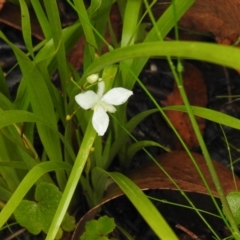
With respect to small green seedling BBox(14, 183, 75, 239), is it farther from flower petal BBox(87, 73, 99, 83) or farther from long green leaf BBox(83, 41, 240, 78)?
long green leaf BBox(83, 41, 240, 78)

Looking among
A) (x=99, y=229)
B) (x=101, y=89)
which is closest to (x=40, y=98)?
(x=101, y=89)

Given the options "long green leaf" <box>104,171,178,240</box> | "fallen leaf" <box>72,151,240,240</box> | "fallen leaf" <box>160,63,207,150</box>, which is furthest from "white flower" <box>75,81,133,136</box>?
"fallen leaf" <box>160,63,207,150</box>

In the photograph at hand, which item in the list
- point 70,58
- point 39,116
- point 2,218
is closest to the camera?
point 2,218

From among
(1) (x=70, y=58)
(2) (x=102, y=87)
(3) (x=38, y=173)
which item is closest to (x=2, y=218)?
(3) (x=38, y=173)

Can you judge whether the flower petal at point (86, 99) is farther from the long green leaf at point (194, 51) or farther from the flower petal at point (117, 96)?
the long green leaf at point (194, 51)

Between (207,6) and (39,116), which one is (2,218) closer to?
(39,116)
